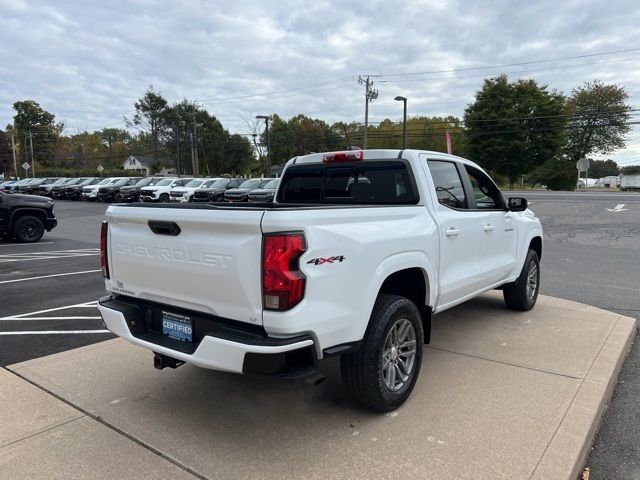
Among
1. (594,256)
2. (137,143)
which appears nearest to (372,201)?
(594,256)

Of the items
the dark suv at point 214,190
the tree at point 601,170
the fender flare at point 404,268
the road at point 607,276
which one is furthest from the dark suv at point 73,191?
the tree at point 601,170

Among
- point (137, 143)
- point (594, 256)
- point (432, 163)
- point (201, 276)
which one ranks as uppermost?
point (137, 143)

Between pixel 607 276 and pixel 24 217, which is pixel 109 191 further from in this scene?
pixel 607 276

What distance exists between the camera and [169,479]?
271cm

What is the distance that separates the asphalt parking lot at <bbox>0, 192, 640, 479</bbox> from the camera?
11.2ft

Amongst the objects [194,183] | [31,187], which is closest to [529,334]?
[194,183]

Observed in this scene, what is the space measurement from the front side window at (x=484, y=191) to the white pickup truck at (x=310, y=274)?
1.71 ft

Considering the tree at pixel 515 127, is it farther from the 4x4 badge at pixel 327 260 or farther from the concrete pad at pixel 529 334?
the 4x4 badge at pixel 327 260

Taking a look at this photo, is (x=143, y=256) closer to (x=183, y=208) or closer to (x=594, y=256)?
(x=183, y=208)

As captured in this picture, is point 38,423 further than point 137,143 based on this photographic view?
No

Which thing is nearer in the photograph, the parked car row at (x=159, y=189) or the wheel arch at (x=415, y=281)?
the wheel arch at (x=415, y=281)

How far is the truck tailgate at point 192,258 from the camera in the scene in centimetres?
273

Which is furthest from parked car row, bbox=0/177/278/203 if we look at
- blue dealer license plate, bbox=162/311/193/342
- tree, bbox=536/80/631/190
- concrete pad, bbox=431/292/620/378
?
tree, bbox=536/80/631/190

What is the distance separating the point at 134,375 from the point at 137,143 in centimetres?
10729
